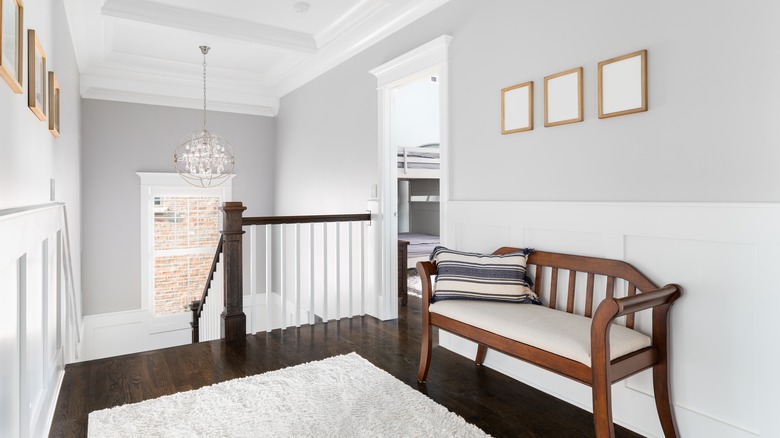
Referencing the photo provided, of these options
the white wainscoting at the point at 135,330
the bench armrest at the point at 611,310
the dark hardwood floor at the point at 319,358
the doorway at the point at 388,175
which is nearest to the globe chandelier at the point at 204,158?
the white wainscoting at the point at 135,330

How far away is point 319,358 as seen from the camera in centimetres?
291

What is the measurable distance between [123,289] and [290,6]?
394 cm

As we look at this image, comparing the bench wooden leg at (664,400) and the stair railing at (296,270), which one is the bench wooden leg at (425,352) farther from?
the stair railing at (296,270)

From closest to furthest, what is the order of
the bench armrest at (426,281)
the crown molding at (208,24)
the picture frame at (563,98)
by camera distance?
the picture frame at (563,98)
the bench armrest at (426,281)
the crown molding at (208,24)

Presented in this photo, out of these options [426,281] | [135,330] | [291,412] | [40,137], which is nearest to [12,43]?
[40,137]

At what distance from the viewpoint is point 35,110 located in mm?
2090

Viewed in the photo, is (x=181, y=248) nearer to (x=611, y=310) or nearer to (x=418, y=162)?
(x=418, y=162)

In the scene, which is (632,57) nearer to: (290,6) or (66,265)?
(290,6)

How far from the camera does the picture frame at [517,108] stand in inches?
98.9

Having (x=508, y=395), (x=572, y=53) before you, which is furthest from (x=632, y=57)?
(x=508, y=395)

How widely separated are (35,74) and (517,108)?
2315 mm

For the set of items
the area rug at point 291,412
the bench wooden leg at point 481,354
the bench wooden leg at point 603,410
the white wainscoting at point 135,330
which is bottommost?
the white wainscoting at point 135,330

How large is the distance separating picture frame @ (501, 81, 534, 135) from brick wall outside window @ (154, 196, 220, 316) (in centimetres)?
464

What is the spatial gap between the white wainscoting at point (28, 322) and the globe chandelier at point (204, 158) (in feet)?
9.76
